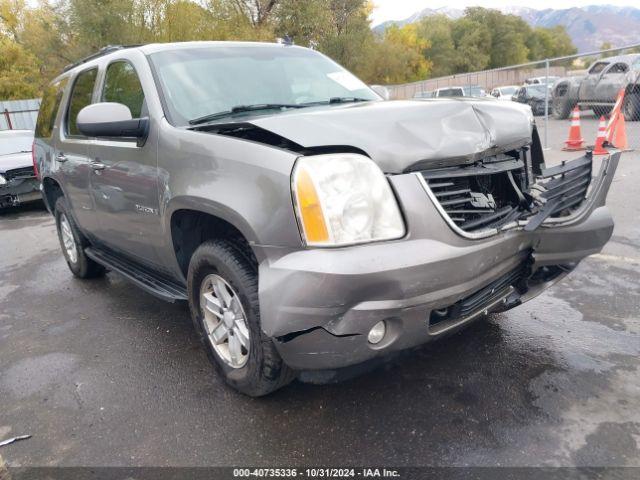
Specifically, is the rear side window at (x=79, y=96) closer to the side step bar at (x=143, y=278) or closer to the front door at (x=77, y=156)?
the front door at (x=77, y=156)

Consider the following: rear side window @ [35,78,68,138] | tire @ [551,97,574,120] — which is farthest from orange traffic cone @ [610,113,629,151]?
rear side window @ [35,78,68,138]

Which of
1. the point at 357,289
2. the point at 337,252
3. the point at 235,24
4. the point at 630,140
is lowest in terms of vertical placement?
the point at 630,140

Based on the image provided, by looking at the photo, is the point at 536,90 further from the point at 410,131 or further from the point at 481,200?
the point at 410,131

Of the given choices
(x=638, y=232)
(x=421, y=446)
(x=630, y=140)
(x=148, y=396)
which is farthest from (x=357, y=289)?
(x=630, y=140)

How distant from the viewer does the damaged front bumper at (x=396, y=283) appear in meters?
1.97

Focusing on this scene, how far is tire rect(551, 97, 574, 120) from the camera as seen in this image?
17.8m

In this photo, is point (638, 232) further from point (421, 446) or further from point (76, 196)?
point (76, 196)

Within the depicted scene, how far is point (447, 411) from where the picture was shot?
2.47 meters

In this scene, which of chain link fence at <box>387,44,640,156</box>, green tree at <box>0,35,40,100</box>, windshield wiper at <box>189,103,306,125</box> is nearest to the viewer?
windshield wiper at <box>189,103,306,125</box>

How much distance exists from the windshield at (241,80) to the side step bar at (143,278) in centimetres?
105

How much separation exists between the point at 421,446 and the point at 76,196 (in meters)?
3.31

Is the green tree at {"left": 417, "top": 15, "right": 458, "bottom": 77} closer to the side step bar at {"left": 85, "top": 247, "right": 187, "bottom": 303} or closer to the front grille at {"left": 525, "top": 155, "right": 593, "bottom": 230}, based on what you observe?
the side step bar at {"left": 85, "top": 247, "right": 187, "bottom": 303}

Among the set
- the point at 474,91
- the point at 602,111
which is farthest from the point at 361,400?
the point at 474,91

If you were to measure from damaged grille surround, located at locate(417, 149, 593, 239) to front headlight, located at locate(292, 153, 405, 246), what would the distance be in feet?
0.69
